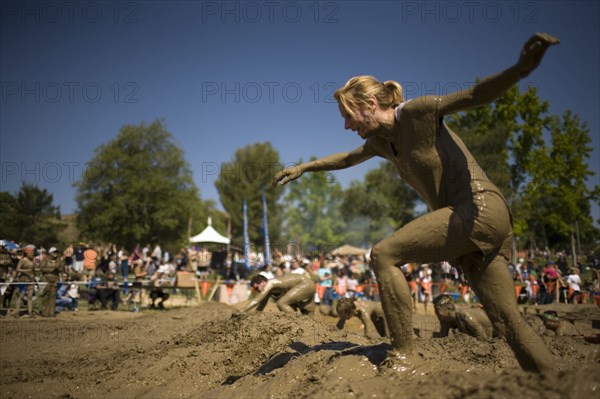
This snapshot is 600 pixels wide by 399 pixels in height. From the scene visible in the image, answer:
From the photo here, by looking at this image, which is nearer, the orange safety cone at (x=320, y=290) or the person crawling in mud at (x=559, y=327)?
the person crawling in mud at (x=559, y=327)

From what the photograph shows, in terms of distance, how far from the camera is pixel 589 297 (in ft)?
59.7

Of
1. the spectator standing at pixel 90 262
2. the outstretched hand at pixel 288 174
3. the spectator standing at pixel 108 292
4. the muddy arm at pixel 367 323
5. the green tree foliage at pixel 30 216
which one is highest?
the green tree foliage at pixel 30 216

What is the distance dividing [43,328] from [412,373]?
31.3ft

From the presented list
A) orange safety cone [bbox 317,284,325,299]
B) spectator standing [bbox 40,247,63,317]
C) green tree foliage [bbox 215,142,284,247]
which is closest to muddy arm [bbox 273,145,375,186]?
spectator standing [bbox 40,247,63,317]

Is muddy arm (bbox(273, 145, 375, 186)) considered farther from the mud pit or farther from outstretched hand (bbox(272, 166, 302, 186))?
the mud pit

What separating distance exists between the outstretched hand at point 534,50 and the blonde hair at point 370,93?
863 millimetres

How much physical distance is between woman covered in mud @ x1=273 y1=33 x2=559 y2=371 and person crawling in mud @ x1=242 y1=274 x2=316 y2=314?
6.17 m

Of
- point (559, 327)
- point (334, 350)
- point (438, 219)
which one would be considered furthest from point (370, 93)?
point (559, 327)

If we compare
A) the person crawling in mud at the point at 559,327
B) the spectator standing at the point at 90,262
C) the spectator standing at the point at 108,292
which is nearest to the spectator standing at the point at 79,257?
the spectator standing at the point at 90,262

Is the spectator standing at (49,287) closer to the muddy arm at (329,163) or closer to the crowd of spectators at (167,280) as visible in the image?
the crowd of spectators at (167,280)

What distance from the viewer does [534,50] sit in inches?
93.5

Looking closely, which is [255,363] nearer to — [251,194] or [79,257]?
[79,257]

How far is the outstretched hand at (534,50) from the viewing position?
7.64ft

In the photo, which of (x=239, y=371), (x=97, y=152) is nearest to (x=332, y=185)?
(x=97, y=152)
